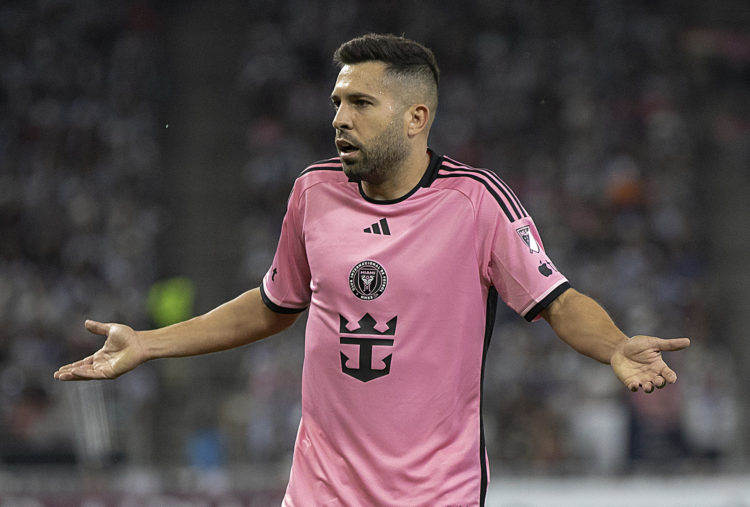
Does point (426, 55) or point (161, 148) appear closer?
point (426, 55)

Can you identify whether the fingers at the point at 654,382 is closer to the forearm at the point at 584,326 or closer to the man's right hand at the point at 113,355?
the forearm at the point at 584,326

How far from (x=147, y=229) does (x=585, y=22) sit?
6.71 metres

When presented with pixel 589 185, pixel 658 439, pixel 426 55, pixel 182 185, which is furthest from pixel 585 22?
pixel 426 55

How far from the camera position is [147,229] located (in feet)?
43.6

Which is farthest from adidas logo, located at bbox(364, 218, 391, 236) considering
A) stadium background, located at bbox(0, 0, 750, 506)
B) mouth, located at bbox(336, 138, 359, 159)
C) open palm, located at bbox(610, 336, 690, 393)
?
stadium background, located at bbox(0, 0, 750, 506)

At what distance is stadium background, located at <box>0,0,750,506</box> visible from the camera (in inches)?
388

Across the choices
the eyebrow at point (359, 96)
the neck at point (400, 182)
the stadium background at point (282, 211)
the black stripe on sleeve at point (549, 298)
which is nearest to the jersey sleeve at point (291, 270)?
the neck at point (400, 182)

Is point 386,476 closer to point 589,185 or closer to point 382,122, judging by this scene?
point 382,122

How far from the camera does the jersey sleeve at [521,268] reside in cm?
331

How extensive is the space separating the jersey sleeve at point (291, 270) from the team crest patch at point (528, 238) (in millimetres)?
706

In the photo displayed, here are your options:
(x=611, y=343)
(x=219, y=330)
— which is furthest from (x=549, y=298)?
(x=219, y=330)

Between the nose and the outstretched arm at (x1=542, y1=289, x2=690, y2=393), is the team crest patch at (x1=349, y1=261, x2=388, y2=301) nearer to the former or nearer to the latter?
the nose

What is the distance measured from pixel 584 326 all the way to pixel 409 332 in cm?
52

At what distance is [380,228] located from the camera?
3367mm
